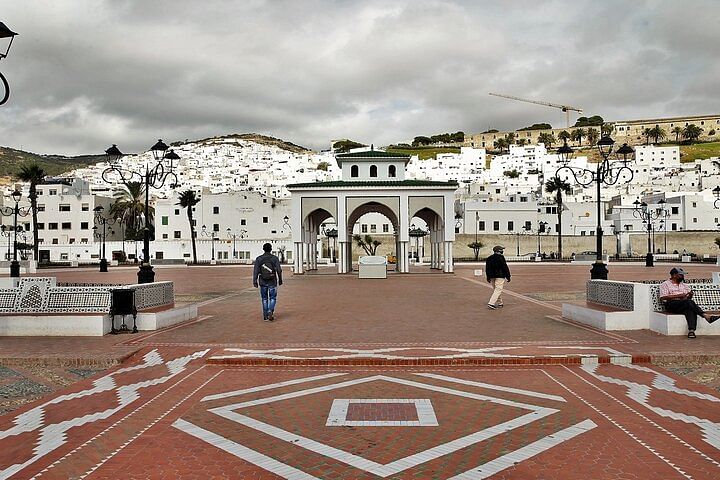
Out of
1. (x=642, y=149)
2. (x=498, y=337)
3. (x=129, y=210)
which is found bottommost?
(x=498, y=337)

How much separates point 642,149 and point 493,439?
489 feet

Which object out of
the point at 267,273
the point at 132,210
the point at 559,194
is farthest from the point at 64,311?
the point at 559,194

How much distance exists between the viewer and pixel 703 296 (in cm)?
1159

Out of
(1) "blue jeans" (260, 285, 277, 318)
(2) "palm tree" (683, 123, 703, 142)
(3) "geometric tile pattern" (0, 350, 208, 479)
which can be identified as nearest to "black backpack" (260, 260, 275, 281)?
(1) "blue jeans" (260, 285, 277, 318)

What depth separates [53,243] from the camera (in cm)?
7150

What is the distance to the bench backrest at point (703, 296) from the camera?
37.6 feet

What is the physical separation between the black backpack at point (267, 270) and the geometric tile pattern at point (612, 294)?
7.02 metres

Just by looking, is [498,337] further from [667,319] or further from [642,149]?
[642,149]

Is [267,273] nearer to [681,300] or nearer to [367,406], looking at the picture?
[367,406]

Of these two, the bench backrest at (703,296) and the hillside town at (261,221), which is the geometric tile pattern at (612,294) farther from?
the hillside town at (261,221)

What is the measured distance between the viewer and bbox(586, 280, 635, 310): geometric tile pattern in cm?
1176

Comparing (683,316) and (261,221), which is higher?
(261,221)

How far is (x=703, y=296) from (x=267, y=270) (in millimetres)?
8566

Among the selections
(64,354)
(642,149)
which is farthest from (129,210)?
(642,149)
